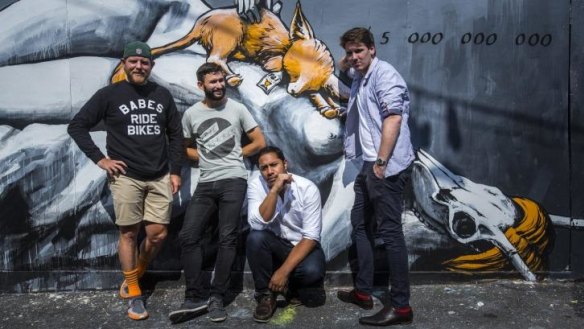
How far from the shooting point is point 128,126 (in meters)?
3.94

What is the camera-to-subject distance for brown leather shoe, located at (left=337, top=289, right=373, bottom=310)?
408 cm

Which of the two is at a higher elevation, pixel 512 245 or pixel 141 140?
pixel 141 140

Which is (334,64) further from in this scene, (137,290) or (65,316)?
(65,316)

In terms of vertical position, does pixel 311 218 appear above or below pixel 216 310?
above

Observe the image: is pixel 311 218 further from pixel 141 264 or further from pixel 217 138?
pixel 141 264

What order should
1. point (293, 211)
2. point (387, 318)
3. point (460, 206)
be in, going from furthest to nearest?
point (460, 206)
point (293, 211)
point (387, 318)

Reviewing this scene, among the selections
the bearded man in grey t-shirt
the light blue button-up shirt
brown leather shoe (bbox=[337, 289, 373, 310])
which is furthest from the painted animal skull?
the bearded man in grey t-shirt

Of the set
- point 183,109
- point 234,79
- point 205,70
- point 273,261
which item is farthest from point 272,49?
point 273,261

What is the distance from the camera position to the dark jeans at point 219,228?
399cm

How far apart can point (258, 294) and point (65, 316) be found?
135cm

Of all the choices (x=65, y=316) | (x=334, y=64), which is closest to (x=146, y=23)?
(x=334, y=64)

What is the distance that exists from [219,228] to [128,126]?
933 millimetres

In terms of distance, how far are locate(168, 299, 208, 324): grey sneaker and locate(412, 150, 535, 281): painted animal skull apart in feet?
5.72

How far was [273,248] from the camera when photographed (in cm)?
409
